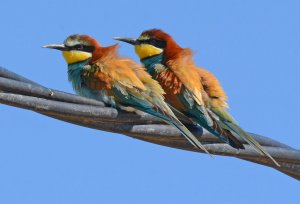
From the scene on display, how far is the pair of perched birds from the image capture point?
2.74 meters

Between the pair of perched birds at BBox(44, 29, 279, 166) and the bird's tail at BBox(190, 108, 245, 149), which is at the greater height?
the pair of perched birds at BBox(44, 29, 279, 166)

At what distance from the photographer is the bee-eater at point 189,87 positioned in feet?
9.34

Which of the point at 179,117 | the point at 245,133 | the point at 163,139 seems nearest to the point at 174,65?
the point at 179,117

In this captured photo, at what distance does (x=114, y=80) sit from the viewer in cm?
290

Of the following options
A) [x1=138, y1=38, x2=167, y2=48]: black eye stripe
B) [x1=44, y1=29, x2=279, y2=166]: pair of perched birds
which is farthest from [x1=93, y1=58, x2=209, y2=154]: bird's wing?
[x1=138, y1=38, x2=167, y2=48]: black eye stripe

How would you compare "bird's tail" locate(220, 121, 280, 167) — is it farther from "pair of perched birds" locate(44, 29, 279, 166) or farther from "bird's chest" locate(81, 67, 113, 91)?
"bird's chest" locate(81, 67, 113, 91)

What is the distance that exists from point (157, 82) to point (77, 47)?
51cm

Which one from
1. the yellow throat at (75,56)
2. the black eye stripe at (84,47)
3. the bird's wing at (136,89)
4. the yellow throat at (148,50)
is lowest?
the bird's wing at (136,89)

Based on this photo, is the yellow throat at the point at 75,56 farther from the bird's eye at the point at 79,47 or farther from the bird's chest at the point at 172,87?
the bird's chest at the point at 172,87

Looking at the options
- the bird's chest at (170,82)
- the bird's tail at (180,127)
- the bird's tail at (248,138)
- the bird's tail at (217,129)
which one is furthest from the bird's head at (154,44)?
the bird's tail at (180,127)

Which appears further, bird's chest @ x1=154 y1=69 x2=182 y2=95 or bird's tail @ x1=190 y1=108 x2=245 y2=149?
bird's chest @ x1=154 y1=69 x2=182 y2=95

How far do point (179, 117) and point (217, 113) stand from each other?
0.55ft

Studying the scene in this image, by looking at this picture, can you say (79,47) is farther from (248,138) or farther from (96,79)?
(248,138)

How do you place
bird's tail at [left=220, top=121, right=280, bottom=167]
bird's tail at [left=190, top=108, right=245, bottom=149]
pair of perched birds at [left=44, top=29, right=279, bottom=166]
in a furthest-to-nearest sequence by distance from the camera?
pair of perched birds at [left=44, top=29, right=279, bottom=166] → bird's tail at [left=190, top=108, right=245, bottom=149] → bird's tail at [left=220, top=121, right=280, bottom=167]
